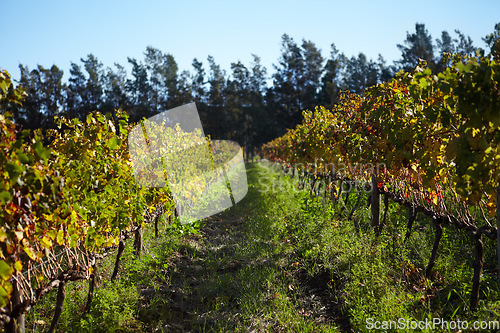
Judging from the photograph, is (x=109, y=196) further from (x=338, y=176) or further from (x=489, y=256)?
(x=338, y=176)

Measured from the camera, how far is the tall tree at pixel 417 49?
37531 millimetres

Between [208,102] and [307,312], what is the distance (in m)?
45.5

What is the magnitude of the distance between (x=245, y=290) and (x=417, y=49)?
4092 centimetres

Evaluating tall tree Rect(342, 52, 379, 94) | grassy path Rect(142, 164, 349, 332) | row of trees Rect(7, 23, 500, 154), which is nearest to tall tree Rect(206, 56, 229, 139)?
row of trees Rect(7, 23, 500, 154)

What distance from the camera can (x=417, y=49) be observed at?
125ft

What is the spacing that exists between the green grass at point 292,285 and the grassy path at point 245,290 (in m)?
0.01

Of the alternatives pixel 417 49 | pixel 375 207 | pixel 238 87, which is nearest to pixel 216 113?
pixel 238 87

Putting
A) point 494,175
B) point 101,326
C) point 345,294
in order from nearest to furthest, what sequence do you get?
point 494,175, point 101,326, point 345,294

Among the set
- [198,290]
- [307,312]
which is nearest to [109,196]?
[198,290]

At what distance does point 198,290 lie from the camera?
15.2 feet

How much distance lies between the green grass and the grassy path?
0.01m

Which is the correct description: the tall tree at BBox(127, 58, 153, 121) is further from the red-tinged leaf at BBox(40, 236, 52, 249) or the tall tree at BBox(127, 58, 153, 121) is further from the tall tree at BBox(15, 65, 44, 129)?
the red-tinged leaf at BBox(40, 236, 52, 249)

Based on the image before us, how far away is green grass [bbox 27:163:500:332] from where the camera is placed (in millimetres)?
3477

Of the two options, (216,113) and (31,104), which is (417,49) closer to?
(216,113)
